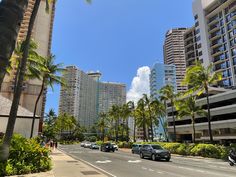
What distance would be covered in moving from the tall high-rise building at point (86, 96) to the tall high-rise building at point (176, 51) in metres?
41.0

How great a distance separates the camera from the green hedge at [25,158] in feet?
42.1

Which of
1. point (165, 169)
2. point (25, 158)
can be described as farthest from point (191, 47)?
point (25, 158)

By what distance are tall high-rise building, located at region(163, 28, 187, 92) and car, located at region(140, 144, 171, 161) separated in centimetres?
15046

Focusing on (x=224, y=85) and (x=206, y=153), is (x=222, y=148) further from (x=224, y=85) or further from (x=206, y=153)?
(x=224, y=85)

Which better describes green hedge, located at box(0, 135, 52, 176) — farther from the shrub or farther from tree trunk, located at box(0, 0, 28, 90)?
the shrub

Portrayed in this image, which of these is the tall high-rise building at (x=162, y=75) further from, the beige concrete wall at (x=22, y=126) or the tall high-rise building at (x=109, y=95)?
the beige concrete wall at (x=22, y=126)

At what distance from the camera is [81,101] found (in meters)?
155

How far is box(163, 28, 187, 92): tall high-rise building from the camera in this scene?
6875 inches

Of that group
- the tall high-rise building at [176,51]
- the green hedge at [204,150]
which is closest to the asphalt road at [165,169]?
the green hedge at [204,150]

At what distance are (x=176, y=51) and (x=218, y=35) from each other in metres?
99.9

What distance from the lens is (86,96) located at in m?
158

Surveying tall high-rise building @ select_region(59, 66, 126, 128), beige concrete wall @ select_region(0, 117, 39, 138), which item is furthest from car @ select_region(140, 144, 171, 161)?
tall high-rise building @ select_region(59, 66, 126, 128)

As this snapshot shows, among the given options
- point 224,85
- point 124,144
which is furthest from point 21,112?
point 224,85

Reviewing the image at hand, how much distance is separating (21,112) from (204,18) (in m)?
71.5
